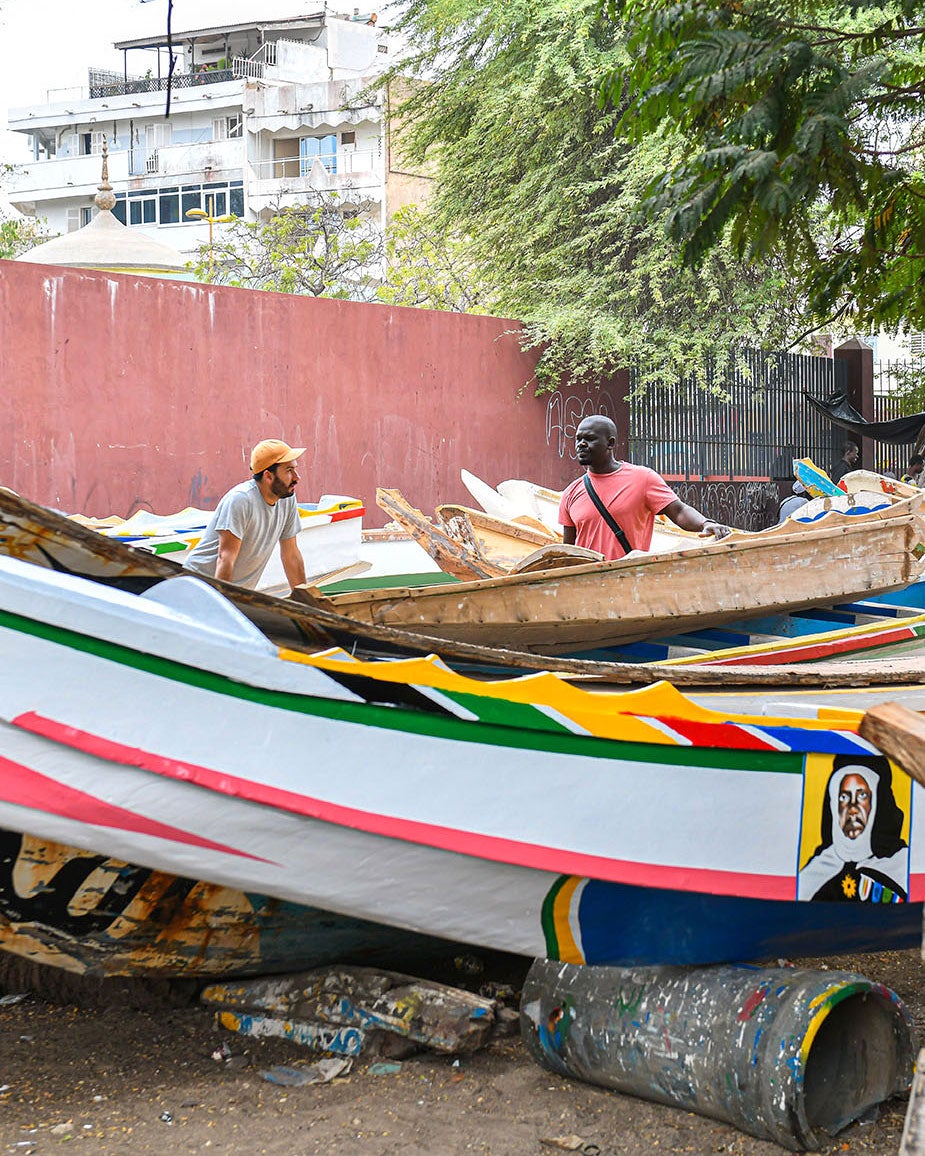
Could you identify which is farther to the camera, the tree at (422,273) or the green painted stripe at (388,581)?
the tree at (422,273)

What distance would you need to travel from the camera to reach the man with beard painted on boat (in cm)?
604

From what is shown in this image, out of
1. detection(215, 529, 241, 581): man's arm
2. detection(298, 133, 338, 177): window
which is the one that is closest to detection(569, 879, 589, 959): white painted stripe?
detection(215, 529, 241, 581): man's arm

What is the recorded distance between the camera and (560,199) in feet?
56.6

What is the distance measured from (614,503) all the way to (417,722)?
10.8 feet

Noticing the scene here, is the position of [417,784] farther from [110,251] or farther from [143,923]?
[110,251]

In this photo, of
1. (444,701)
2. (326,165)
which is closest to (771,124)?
(444,701)

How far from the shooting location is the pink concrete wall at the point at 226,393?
36.4 ft

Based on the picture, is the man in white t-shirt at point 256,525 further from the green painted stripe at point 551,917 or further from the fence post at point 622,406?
the fence post at point 622,406

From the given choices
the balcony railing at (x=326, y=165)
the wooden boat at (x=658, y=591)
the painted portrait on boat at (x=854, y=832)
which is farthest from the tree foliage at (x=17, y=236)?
the painted portrait on boat at (x=854, y=832)

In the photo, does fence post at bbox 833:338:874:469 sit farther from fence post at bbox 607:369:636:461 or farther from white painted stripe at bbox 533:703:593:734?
white painted stripe at bbox 533:703:593:734

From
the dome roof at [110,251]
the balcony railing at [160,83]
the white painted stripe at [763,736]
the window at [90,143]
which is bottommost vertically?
the white painted stripe at [763,736]

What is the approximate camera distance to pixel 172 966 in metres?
3.41

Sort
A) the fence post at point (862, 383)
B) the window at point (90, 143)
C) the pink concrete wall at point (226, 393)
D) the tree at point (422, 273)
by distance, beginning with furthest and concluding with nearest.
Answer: the window at point (90, 143), the tree at point (422, 273), the fence post at point (862, 383), the pink concrete wall at point (226, 393)

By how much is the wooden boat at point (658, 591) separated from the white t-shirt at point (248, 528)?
0.95 meters
